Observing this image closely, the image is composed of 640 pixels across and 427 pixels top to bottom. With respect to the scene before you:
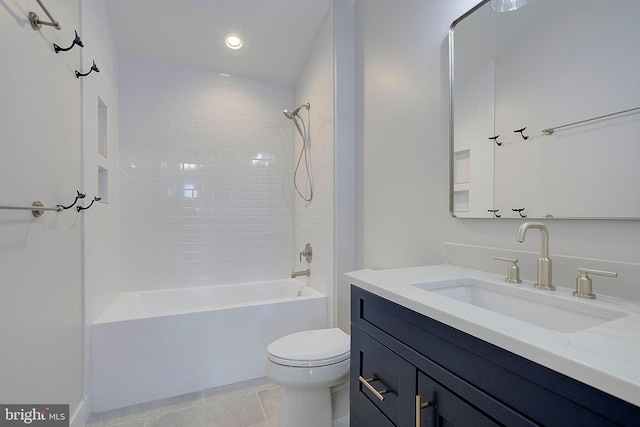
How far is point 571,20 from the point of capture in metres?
0.96

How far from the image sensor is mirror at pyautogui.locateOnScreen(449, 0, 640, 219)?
845 millimetres

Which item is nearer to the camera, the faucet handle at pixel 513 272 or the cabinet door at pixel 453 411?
the cabinet door at pixel 453 411

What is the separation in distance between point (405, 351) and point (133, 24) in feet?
9.57

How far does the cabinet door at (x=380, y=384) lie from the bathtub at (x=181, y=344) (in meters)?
1.12

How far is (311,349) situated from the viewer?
59.6 inches

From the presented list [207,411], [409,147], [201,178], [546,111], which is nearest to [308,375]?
[207,411]

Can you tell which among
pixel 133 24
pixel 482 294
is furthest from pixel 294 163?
pixel 482 294

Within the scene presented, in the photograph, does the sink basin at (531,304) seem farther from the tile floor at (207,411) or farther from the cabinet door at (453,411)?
the tile floor at (207,411)

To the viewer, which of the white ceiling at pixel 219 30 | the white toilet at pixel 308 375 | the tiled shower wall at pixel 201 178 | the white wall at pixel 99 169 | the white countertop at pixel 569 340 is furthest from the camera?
the tiled shower wall at pixel 201 178

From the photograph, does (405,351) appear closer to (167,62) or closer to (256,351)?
(256,351)

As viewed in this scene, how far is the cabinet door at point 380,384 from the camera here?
84 centimetres

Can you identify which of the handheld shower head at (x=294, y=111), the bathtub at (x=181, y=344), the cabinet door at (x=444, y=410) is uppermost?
the handheld shower head at (x=294, y=111)

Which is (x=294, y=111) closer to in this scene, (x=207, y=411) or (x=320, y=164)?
(x=320, y=164)

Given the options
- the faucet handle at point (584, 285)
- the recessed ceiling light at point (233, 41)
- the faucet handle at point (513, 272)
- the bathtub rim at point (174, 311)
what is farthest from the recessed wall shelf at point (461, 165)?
the recessed ceiling light at point (233, 41)
